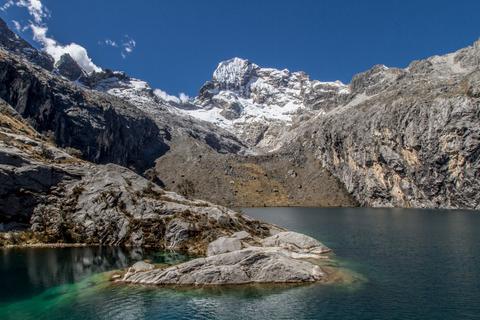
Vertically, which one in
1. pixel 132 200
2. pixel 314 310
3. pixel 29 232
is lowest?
pixel 314 310

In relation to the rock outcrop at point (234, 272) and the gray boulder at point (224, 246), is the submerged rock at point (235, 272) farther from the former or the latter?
the gray boulder at point (224, 246)

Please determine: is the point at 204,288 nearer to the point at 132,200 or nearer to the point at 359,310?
the point at 359,310

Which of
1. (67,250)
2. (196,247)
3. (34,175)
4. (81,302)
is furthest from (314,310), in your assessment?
(34,175)

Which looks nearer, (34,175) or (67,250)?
(67,250)

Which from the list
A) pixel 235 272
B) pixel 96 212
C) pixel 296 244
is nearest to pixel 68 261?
pixel 96 212

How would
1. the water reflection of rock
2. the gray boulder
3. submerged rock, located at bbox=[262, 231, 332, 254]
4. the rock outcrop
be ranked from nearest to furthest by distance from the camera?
the rock outcrop → the water reflection of rock → the gray boulder → submerged rock, located at bbox=[262, 231, 332, 254]

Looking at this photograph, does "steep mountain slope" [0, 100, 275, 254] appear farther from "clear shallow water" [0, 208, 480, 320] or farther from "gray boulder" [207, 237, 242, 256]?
"clear shallow water" [0, 208, 480, 320]

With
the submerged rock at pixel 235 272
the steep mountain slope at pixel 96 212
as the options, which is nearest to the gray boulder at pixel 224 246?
the steep mountain slope at pixel 96 212

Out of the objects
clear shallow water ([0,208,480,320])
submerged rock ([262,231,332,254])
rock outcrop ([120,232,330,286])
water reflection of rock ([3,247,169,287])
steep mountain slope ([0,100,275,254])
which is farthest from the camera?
steep mountain slope ([0,100,275,254])

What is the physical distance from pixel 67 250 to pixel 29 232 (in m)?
15.0

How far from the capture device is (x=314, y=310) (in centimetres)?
5775

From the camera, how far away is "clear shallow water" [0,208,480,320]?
188 ft

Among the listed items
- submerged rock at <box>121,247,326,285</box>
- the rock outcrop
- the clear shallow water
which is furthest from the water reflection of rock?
submerged rock at <box>121,247,326,285</box>

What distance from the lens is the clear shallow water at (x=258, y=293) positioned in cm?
5734
